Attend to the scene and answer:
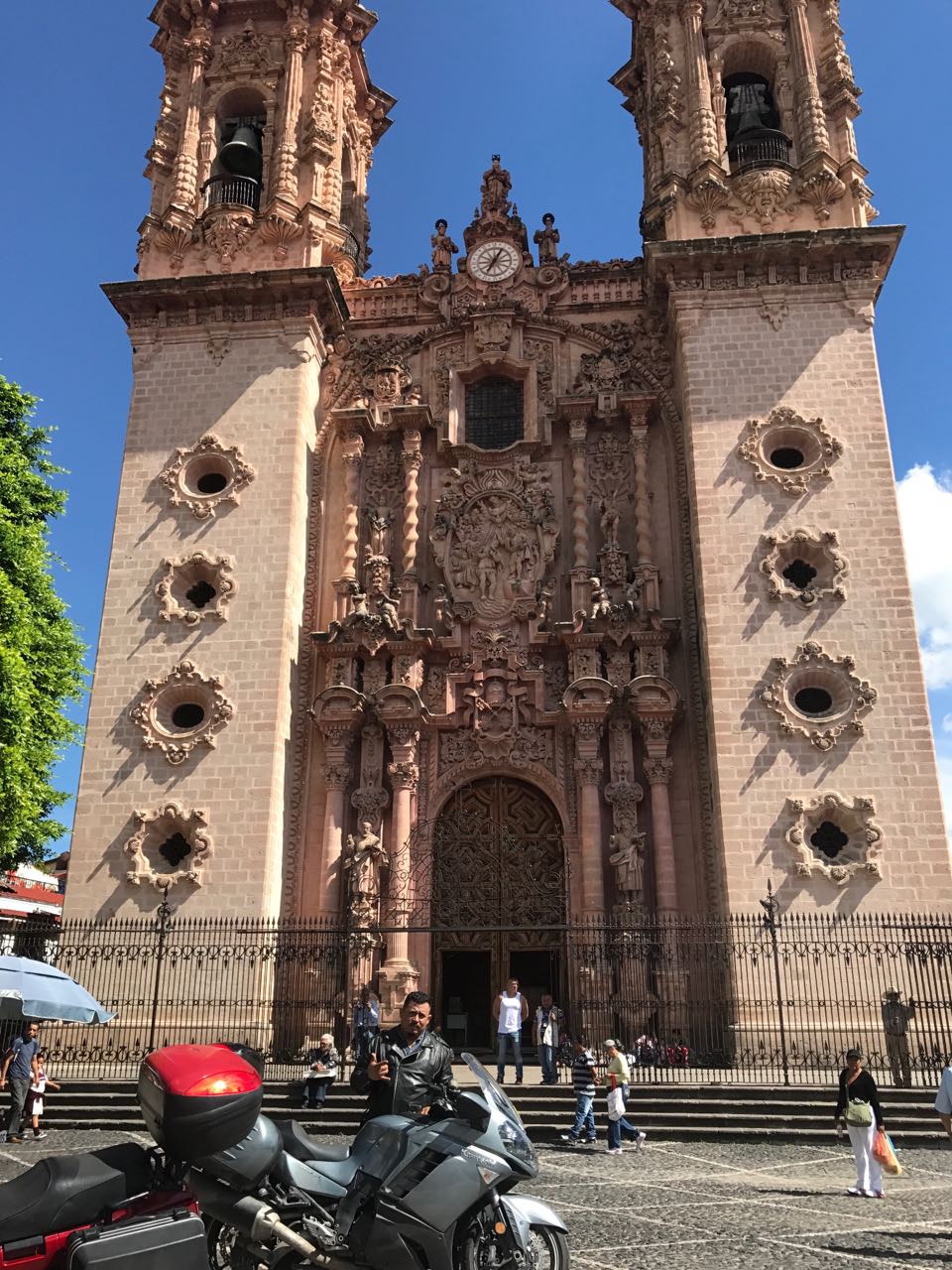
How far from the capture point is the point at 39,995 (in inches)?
278

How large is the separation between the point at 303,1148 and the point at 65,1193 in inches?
63.6

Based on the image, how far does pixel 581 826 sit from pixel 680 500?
256 inches

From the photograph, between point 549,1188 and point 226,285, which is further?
point 226,285

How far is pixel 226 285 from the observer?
21109 mm

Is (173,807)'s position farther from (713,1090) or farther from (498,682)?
(713,1090)

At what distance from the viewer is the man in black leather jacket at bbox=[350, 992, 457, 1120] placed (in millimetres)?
5145

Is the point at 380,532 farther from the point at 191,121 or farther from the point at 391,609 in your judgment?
the point at 191,121

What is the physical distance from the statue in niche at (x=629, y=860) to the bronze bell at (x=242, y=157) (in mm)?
16433

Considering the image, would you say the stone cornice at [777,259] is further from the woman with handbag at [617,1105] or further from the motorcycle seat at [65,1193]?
the motorcycle seat at [65,1193]

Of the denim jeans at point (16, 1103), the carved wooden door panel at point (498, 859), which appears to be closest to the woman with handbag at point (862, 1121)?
the denim jeans at point (16, 1103)

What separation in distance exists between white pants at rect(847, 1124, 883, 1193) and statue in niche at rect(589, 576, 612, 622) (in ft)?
36.1

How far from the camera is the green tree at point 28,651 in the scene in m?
17.2

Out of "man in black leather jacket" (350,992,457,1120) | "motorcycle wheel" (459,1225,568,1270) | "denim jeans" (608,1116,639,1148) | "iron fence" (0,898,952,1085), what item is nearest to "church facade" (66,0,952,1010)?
"iron fence" (0,898,952,1085)

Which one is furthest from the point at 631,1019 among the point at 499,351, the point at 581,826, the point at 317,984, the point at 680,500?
the point at 499,351
